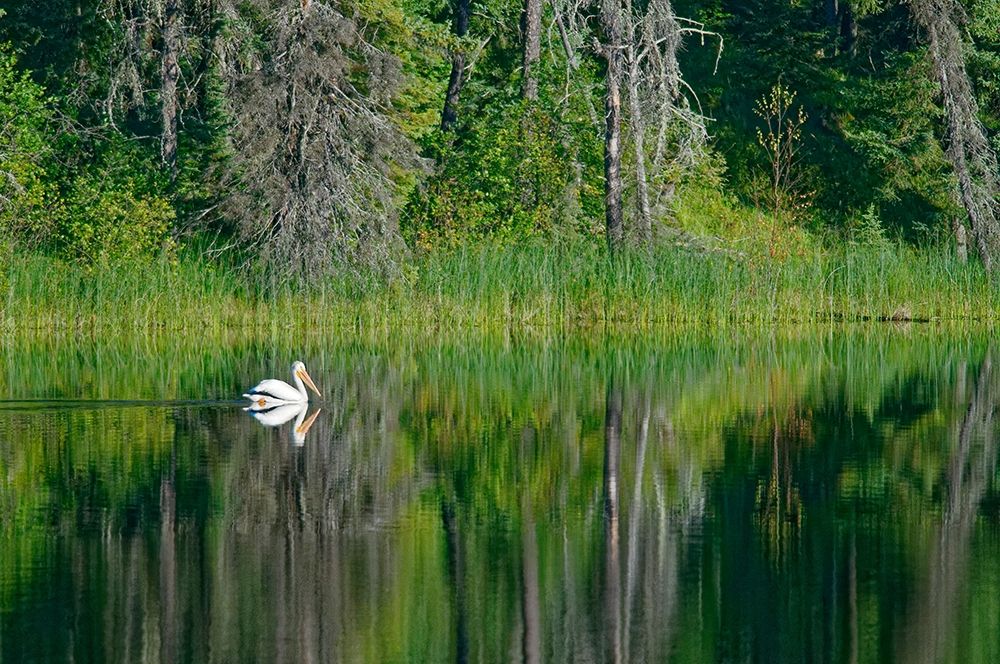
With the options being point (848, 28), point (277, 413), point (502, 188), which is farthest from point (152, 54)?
point (848, 28)

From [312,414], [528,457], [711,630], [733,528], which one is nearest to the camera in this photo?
[711,630]

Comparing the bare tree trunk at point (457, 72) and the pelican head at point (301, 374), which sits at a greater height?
the bare tree trunk at point (457, 72)

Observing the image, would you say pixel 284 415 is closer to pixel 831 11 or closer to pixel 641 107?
pixel 641 107

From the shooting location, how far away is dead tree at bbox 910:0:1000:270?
33.3 metres

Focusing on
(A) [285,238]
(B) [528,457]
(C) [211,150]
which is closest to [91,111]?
(C) [211,150]

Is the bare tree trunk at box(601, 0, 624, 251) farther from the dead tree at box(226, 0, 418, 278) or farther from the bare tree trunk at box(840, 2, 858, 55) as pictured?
the bare tree trunk at box(840, 2, 858, 55)

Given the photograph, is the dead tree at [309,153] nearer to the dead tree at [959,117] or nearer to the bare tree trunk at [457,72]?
the bare tree trunk at [457,72]

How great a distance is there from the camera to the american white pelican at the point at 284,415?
16.1 meters

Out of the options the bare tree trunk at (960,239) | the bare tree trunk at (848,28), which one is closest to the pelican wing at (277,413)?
the bare tree trunk at (960,239)

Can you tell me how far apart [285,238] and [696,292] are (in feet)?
23.9

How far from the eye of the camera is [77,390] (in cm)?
1847

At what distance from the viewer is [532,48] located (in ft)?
116

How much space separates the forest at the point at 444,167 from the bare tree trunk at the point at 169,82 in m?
0.04

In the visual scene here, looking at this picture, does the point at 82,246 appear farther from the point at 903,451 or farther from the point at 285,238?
the point at 903,451
